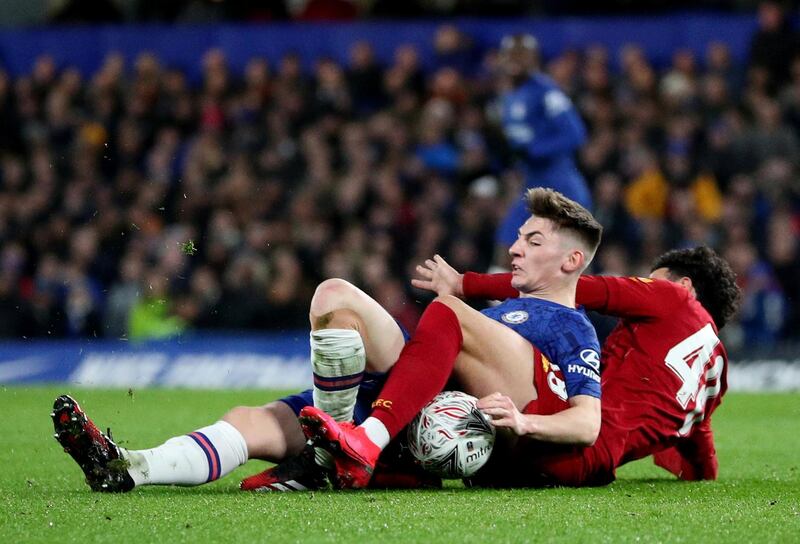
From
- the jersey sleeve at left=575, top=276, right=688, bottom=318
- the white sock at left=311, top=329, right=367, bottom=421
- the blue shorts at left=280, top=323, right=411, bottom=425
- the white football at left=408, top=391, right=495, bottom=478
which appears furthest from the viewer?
the jersey sleeve at left=575, top=276, right=688, bottom=318

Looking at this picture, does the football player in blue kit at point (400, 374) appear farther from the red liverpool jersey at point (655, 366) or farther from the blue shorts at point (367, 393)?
the red liverpool jersey at point (655, 366)

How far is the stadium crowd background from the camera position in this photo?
12477 mm

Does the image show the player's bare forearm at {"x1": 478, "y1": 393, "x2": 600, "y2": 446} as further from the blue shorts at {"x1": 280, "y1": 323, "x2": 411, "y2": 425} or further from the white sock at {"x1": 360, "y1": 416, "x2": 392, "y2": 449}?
the blue shorts at {"x1": 280, "y1": 323, "x2": 411, "y2": 425}

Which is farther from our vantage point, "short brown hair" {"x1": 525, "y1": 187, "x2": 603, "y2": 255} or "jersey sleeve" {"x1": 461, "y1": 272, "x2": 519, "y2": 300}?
"jersey sleeve" {"x1": 461, "y1": 272, "x2": 519, "y2": 300}

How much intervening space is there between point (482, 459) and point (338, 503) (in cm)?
57

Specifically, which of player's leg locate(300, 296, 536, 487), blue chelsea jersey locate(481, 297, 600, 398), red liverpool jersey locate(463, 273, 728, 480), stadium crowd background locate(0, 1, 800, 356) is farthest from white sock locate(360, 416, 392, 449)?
stadium crowd background locate(0, 1, 800, 356)

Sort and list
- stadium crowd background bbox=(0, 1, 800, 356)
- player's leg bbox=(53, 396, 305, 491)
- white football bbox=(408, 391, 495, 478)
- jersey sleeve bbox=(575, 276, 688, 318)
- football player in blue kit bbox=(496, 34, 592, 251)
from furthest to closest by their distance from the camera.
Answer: stadium crowd background bbox=(0, 1, 800, 356) → football player in blue kit bbox=(496, 34, 592, 251) → jersey sleeve bbox=(575, 276, 688, 318) → white football bbox=(408, 391, 495, 478) → player's leg bbox=(53, 396, 305, 491)

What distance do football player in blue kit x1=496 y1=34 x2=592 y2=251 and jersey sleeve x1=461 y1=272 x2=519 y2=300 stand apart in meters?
3.56

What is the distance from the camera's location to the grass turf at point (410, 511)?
12.2 feet

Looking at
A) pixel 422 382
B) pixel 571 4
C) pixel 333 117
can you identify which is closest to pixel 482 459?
pixel 422 382

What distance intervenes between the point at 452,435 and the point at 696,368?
115cm

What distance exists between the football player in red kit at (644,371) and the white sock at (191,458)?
37.5 inches

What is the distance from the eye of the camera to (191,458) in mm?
4566

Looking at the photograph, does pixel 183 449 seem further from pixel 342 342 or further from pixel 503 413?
pixel 503 413
